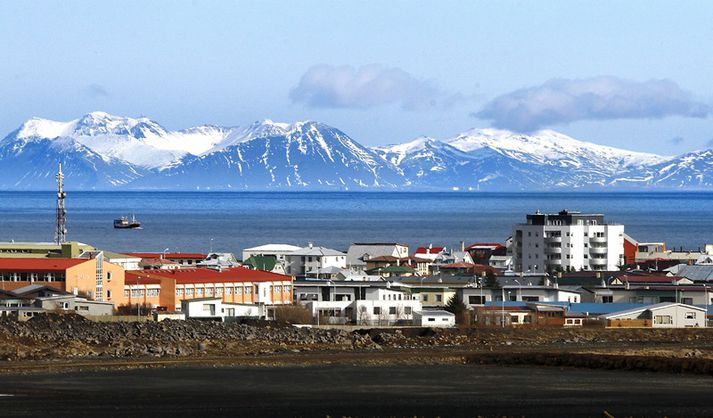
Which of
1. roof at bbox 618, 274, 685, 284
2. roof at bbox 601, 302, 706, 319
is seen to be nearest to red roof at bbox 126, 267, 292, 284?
roof at bbox 618, 274, 685, 284

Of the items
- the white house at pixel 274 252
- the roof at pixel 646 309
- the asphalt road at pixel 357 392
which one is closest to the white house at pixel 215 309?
the roof at pixel 646 309

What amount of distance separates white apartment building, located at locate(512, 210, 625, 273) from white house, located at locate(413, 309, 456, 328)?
44.4 metres

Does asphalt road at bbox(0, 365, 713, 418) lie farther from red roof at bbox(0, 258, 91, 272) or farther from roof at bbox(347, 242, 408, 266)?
roof at bbox(347, 242, 408, 266)

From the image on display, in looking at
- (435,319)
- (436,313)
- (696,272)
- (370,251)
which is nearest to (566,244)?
(370,251)

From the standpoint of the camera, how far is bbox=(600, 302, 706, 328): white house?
6009cm

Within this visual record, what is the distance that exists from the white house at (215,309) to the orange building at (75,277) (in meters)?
3.56

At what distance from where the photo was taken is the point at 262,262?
290 ft

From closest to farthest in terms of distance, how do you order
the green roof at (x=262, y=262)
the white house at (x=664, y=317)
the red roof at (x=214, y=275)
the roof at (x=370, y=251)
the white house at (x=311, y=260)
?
the white house at (x=664, y=317)
the red roof at (x=214, y=275)
the green roof at (x=262, y=262)
the white house at (x=311, y=260)
the roof at (x=370, y=251)

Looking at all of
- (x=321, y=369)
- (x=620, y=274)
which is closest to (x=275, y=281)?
(x=620, y=274)

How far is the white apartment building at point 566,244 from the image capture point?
10525 cm

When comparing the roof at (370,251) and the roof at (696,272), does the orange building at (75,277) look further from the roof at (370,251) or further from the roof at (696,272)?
the roof at (370,251)

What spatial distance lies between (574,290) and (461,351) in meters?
24.3

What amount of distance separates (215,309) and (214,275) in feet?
25.3

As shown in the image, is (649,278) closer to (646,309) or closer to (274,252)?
(646,309)
